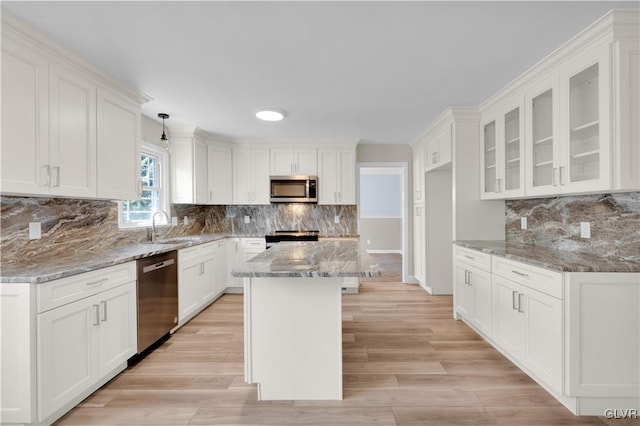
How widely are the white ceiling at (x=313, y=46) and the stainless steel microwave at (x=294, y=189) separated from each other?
1.51m

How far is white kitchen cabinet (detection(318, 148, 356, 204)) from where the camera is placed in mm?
4797

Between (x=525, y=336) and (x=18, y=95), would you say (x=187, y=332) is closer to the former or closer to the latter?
(x=18, y=95)

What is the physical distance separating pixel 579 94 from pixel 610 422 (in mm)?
2090

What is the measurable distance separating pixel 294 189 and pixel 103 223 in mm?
2493

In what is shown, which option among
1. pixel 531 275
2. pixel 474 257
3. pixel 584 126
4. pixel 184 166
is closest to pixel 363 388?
pixel 531 275

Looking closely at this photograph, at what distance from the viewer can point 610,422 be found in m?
1.80

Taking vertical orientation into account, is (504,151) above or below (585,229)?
above

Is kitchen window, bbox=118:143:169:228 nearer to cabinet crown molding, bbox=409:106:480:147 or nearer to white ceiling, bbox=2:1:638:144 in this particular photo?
white ceiling, bbox=2:1:638:144

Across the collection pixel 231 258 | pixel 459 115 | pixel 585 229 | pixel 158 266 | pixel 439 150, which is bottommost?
pixel 231 258

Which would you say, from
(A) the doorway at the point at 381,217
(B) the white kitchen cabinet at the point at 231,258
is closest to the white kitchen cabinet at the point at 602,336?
(B) the white kitchen cabinet at the point at 231,258

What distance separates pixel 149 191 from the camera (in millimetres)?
3920

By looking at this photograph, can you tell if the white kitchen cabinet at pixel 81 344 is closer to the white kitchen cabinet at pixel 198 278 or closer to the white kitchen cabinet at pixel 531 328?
the white kitchen cabinet at pixel 198 278

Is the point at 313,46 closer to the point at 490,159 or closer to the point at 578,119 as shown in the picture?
the point at 578,119

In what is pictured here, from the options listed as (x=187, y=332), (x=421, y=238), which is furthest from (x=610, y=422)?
(x=187, y=332)
